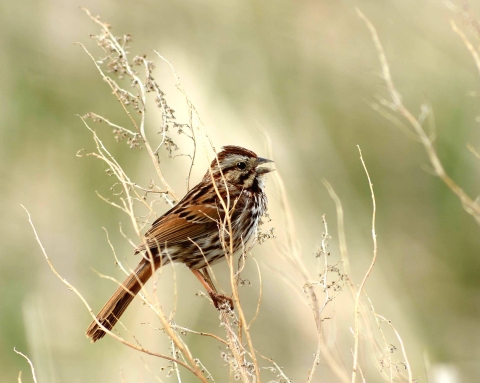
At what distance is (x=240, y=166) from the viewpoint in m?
3.52

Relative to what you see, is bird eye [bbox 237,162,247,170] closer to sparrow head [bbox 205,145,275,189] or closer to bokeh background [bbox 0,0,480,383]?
sparrow head [bbox 205,145,275,189]

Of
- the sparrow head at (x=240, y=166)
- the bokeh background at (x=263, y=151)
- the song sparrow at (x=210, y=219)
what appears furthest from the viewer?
the bokeh background at (x=263, y=151)

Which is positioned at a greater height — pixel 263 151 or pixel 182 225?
pixel 263 151

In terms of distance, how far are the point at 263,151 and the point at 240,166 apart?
778mm

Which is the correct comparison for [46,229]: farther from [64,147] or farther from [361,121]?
[361,121]

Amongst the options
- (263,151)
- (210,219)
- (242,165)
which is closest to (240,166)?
(242,165)

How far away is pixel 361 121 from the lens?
5660mm

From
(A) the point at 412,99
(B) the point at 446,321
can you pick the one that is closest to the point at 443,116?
(A) the point at 412,99

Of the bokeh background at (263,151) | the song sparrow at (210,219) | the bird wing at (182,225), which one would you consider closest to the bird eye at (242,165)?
the song sparrow at (210,219)

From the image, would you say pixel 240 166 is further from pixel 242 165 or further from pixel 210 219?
pixel 210 219

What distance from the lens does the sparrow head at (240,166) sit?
350 centimetres

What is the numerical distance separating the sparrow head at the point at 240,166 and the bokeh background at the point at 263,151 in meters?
0.77

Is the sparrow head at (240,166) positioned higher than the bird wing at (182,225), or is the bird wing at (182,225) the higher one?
the sparrow head at (240,166)

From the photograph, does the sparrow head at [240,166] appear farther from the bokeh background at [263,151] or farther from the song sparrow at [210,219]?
the bokeh background at [263,151]
